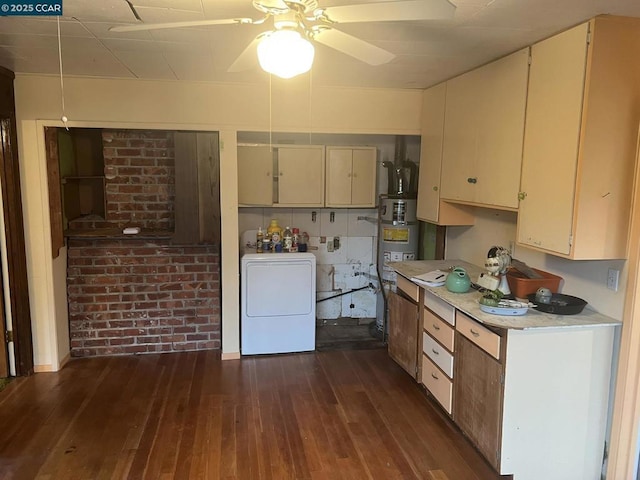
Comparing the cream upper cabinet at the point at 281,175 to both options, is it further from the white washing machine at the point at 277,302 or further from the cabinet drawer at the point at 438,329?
the cabinet drawer at the point at 438,329

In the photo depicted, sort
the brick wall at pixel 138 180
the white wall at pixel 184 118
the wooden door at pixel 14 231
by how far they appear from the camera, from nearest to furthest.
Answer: the wooden door at pixel 14 231 → the white wall at pixel 184 118 → the brick wall at pixel 138 180

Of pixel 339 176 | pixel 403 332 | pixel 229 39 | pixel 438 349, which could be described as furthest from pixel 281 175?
pixel 438 349

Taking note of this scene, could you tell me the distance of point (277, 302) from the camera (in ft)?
13.3

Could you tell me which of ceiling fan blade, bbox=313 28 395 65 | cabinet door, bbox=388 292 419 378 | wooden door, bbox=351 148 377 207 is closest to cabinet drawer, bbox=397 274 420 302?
cabinet door, bbox=388 292 419 378

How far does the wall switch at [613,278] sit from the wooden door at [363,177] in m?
2.41

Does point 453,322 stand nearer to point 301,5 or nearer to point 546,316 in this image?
point 546,316

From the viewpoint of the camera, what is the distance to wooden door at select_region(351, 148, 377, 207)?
4430 mm

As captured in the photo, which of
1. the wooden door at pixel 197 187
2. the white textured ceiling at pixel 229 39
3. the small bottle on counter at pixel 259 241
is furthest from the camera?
the small bottle on counter at pixel 259 241

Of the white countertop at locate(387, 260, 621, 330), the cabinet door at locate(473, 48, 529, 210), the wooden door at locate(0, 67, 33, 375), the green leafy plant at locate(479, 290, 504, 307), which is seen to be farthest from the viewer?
the wooden door at locate(0, 67, 33, 375)

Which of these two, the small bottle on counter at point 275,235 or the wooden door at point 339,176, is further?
the wooden door at point 339,176

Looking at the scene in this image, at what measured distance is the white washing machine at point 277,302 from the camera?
4.00 metres

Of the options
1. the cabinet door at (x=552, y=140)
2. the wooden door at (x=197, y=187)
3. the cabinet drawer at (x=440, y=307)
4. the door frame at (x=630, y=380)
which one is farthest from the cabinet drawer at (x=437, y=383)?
the wooden door at (x=197, y=187)

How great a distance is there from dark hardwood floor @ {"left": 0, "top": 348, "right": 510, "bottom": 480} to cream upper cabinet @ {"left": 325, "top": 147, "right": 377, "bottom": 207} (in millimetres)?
1494

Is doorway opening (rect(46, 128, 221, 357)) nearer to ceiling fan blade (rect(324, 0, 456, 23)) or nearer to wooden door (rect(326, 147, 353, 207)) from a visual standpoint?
wooden door (rect(326, 147, 353, 207))
